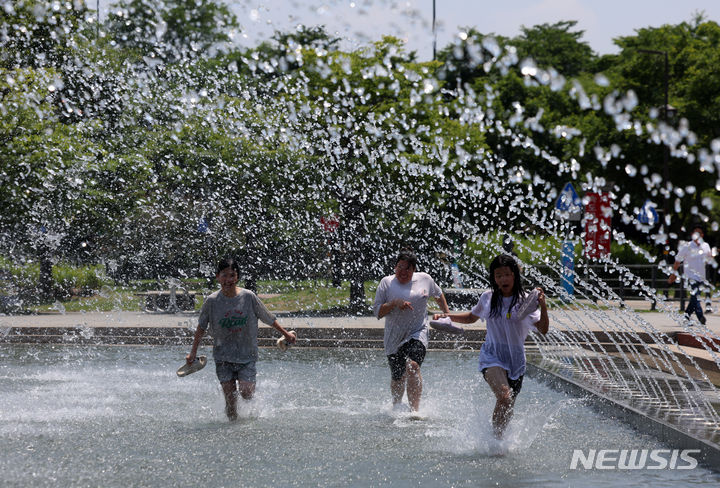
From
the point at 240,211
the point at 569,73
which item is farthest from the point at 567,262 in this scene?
the point at 569,73

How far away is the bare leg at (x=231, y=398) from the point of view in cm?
812

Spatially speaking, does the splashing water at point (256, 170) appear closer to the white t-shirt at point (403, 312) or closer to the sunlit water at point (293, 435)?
the sunlit water at point (293, 435)

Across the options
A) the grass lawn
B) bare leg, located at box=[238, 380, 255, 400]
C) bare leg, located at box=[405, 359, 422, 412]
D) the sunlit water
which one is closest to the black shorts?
bare leg, located at box=[405, 359, 422, 412]

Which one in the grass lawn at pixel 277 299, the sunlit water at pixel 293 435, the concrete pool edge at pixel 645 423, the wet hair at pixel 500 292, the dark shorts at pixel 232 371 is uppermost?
the wet hair at pixel 500 292

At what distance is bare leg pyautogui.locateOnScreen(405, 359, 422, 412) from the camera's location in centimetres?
845

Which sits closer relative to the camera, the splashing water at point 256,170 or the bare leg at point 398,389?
the bare leg at point 398,389

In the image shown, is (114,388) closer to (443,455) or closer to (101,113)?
(443,455)

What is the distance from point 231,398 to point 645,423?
319 centimetres

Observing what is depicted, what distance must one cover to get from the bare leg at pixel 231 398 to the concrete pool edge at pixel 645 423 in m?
3.05

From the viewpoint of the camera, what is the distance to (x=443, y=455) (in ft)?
21.6

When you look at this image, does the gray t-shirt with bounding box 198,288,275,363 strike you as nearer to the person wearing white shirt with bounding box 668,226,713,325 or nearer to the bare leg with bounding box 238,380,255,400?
the bare leg with bounding box 238,380,255,400

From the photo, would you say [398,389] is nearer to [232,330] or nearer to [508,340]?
[232,330]

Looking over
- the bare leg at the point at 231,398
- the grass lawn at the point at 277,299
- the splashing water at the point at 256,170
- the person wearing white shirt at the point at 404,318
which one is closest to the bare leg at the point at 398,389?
the person wearing white shirt at the point at 404,318

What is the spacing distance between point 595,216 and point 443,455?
17607 mm
